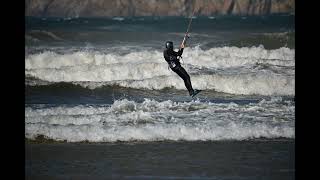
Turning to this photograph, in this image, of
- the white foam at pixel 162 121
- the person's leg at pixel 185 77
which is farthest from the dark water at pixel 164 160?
the person's leg at pixel 185 77

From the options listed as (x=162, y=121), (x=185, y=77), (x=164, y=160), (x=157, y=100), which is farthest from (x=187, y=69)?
(x=164, y=160)

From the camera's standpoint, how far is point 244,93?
8.77 metres

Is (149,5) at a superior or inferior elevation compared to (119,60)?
superior

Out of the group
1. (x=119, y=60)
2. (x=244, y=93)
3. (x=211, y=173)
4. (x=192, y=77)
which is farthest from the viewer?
(x=119, y=60)

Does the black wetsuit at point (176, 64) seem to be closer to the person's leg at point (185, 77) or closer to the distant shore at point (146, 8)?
the person's leg at point (185, 77)

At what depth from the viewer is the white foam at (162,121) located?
6797 millimetres

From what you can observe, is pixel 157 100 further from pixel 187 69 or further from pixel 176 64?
pixel 187 69

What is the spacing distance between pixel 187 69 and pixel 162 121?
2.79 metres

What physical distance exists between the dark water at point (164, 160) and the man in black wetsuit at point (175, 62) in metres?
1.43

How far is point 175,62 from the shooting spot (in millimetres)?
8039

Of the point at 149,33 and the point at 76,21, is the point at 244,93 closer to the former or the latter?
the point at 149,33

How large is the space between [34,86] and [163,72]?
1792 millimetres
